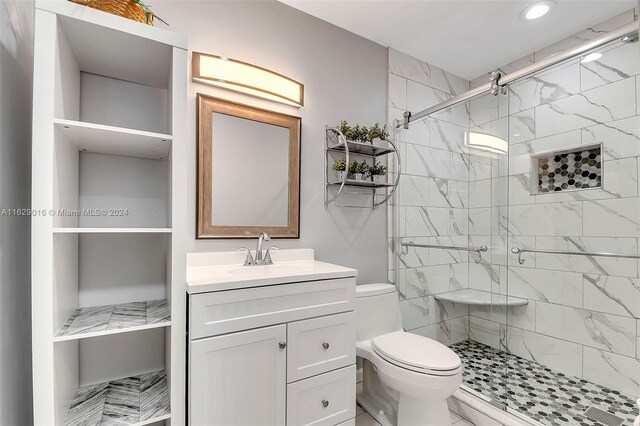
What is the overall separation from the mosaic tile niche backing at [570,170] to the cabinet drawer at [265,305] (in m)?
1.85

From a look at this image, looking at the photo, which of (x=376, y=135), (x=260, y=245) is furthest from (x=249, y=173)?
(x=376, y=135)

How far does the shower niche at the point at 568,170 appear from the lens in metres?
2.03

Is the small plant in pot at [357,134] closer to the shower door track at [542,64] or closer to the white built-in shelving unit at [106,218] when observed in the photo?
the shower door track at [542,64]

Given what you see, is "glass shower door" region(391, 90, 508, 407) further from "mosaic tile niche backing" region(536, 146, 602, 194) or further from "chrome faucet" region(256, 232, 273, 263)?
"chrome faucet" region(256, 232, 273, 263)

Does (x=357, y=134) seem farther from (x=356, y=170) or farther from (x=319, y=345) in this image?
(x=319, y=345)

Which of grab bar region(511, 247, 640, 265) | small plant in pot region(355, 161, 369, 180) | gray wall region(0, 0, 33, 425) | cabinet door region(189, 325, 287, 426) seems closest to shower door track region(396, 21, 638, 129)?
small plant in pot region(355, 161, 369, 180)

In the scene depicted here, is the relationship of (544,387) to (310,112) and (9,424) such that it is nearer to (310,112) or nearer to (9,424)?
(310,112)

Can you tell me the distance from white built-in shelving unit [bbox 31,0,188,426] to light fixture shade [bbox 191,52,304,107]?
27 cm

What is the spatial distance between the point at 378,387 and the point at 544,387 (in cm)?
113

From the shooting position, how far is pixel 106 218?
4.38ft

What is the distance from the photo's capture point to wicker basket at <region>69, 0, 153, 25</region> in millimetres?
984

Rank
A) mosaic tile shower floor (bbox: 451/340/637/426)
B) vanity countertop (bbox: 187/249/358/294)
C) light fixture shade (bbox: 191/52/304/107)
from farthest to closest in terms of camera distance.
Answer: mosaic tile shower floor (bbox: 451/340/637/426) → light fixture shade (bbox: 191/52/304/107) → vanity countertop (bbox: 187/249/358/294)

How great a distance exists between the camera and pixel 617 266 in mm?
1928

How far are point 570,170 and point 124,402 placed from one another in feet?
9.66
